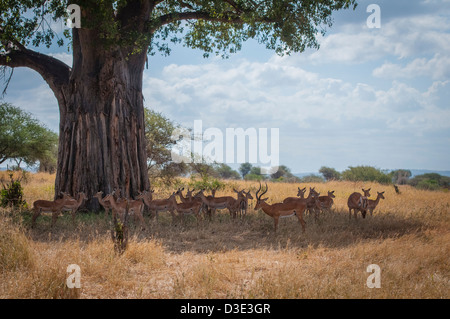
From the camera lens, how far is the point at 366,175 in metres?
34.4

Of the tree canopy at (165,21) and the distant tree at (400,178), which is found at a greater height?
the tree canopy at (165,21)

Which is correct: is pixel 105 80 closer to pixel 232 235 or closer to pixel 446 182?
pixel 232 235

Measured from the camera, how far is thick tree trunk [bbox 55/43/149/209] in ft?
44.3

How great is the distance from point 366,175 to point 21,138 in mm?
28566

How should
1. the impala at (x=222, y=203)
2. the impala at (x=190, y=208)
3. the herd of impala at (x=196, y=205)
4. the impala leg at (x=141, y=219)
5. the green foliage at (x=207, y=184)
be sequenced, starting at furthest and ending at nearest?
the green foliage at (x=207, y=184) < the impala at (x=222, y=203) < the impala at (x=190, y=208) < the impala leg at (x=141, y=219) < the herd of impala at (x=196, y=205)

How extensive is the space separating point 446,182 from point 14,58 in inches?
1866

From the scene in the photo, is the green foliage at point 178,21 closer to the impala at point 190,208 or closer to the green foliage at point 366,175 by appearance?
the impala at point 190,208

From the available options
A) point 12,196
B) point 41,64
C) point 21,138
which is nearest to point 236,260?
point 12,196

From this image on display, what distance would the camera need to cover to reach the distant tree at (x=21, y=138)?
28172 millimetres

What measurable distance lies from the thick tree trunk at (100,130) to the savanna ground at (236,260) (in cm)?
216

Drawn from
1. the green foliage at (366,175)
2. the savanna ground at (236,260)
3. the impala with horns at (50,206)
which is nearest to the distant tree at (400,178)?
the green foliage at (366,175)

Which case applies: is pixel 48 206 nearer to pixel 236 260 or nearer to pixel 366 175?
pixel 236 260

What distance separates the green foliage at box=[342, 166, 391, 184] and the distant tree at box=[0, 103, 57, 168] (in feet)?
83.3
